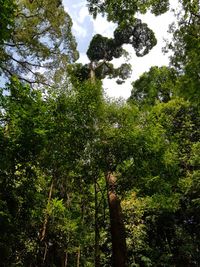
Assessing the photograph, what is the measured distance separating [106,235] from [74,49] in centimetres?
942

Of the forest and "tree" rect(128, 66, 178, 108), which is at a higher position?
"tree" rect(128, 66, 178, 108)

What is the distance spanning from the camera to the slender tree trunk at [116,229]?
8.70 meters

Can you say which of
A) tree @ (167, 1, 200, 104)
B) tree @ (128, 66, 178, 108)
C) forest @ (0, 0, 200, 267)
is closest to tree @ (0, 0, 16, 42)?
forest @ (0, 0, 200, 267)

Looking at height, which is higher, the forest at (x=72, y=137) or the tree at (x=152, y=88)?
the tree at (x=152, y=88)

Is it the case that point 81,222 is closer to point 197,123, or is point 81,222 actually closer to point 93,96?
point 93,96

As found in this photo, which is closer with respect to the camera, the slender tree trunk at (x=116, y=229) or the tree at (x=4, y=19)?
the tree at (x=4, y=19)

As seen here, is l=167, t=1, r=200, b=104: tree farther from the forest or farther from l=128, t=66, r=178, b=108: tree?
l=128, t=66, r=178, b=108: tree

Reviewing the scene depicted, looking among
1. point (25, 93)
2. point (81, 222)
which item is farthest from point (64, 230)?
point (25, 93)

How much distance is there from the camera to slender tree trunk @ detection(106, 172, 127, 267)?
28.6 ft

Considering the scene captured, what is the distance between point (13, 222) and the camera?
939 cm

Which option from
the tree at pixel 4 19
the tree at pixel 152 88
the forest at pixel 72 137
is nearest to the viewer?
the tree at pixel 4 19

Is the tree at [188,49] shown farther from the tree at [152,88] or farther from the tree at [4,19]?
the tree at [152,88]

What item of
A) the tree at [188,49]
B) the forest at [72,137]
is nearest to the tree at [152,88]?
the forest at [72,137]

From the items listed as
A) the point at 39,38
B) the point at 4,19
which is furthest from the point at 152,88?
the point at 4,19
